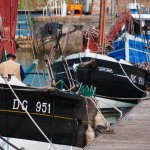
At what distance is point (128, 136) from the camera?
13219 millimetres

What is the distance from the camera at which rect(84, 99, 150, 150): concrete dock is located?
12203 mm

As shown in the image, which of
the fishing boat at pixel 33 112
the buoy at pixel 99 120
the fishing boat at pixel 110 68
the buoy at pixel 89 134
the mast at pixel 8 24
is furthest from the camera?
the fishing boat at pixel 110 68

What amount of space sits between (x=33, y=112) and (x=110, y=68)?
9.19 metres

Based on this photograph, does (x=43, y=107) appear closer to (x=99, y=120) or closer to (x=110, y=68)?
(x=99, y=120)

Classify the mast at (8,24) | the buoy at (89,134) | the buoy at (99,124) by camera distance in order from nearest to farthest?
the mast at (8,24), the buoy at (89,134), the buoy at (99,124)

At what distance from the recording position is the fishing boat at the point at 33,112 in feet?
38.8

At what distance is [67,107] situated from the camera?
12758 mm

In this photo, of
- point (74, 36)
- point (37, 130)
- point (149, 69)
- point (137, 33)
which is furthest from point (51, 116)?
point (74, 36)

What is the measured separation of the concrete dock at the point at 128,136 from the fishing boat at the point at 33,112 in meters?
0.69

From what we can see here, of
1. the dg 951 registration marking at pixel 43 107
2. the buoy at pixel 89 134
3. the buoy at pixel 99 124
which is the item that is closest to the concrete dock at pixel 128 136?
the buoy at pixel 99 124

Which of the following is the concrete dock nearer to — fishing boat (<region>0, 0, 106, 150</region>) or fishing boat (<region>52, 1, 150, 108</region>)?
fishing boat (<region>0, 0, 106, 150</region>)

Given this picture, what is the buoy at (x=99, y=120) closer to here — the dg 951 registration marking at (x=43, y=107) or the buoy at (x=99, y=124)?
the buoy at (x=99, y=124)

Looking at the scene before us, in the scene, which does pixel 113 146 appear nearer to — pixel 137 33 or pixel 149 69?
pixel 149 69

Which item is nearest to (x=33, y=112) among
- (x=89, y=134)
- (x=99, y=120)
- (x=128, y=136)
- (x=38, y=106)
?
(x=38, y=106)
